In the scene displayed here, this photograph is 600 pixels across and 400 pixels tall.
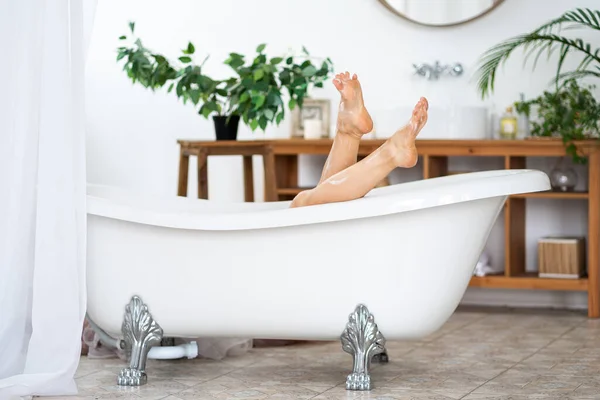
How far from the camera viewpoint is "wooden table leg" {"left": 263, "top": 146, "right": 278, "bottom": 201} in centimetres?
425

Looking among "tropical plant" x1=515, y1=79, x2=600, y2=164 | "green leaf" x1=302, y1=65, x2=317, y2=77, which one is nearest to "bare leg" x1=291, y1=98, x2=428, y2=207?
"green leaf" x1=302, y1=65, x2=317, y2=77

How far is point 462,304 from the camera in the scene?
4793mm

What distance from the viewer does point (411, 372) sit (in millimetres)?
3170

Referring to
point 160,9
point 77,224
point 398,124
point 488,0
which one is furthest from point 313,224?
point 160,9

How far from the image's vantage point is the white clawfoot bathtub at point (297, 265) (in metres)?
2.74

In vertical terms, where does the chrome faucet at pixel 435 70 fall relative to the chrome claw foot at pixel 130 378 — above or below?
above

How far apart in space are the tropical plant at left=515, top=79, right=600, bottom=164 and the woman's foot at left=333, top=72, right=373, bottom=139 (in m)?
1.54

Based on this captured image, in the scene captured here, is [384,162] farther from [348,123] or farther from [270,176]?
[270,176]

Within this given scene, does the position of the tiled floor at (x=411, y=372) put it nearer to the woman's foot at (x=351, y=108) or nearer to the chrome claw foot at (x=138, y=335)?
the chrome claw foot at (x=138, y=335)

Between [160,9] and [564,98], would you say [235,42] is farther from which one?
[564,98]

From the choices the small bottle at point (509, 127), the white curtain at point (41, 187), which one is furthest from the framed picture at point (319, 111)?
the white curtain at point (41, 187)

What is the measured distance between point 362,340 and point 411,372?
420 mm

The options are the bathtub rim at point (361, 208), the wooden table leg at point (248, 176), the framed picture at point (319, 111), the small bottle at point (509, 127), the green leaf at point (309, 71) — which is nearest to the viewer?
the bathtub rim at point (361, 208)

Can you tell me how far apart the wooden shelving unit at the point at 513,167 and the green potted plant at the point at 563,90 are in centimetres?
9
